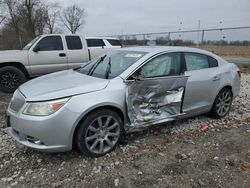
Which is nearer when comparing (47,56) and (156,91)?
(156,91)

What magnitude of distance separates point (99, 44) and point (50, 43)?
2.28m

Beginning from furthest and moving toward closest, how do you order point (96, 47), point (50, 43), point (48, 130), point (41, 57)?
1. point (96, 47)
2. point (50, 43)
3. point (41, 57)
4. point (48, 130)

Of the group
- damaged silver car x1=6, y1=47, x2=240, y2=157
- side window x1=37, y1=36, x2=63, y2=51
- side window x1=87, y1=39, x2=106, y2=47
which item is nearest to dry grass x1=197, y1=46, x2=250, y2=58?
side window x1=87, y1=39, x2=106, y2=47

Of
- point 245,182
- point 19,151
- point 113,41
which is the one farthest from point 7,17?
point 245,182

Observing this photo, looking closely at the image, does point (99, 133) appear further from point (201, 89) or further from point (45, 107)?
point (201, 89)

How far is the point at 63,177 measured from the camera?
337cm

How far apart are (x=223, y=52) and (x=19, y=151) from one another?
80.5ft

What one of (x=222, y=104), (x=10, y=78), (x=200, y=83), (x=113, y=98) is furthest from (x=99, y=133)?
(x=10, y=78)

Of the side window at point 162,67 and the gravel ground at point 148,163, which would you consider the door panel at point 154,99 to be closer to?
the side window at point 162,67

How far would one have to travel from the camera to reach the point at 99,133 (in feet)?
12.5

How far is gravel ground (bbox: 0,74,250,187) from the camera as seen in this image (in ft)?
10.8

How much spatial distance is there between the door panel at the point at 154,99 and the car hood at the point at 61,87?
52cm

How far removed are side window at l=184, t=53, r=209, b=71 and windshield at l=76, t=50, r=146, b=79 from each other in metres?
0.90

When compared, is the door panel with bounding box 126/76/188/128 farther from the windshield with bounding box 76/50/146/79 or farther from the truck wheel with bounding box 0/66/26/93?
the truck wheel with bounding box 0/66/26/93
